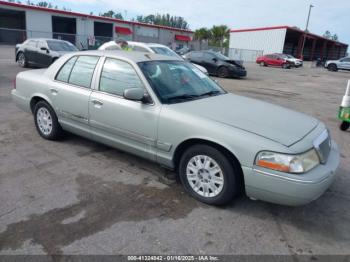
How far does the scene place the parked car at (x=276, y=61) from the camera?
33709 millimetres

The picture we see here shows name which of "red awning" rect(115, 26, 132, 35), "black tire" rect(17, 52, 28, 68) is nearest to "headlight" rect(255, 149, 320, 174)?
"black tire" rect(17, 52, 28, 68)

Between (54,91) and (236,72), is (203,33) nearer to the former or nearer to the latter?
(236,72)

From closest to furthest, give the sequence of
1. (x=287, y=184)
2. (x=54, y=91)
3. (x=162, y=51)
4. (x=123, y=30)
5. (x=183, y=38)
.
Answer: (x=287, y=184) → (x=54, y=91) → (x=162, y=51) → (x=123, y=30) → (x=183, y=38)

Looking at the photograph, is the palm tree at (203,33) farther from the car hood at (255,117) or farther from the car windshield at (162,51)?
the car hood at (255,117)

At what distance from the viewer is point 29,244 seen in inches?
105

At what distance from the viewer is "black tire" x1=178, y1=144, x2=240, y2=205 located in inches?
125

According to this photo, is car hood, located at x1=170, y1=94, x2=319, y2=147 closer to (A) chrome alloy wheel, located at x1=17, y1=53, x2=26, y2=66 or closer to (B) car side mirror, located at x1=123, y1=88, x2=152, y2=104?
(B) car side mirror, located at x1=123, y1=88, x2=152, y2=104

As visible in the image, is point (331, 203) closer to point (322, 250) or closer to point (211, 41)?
point (322, 250)

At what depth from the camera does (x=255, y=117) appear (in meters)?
3.52


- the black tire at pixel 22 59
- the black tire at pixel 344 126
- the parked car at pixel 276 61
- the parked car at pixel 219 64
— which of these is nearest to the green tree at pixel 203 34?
the parked car at pixel 276 61

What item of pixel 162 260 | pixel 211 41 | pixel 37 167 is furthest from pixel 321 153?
pixel 211 41

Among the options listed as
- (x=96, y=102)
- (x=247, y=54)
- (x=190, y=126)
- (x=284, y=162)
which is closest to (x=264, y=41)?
(x=247, y=54)

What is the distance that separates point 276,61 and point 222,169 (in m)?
33.9

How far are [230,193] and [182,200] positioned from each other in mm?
594
